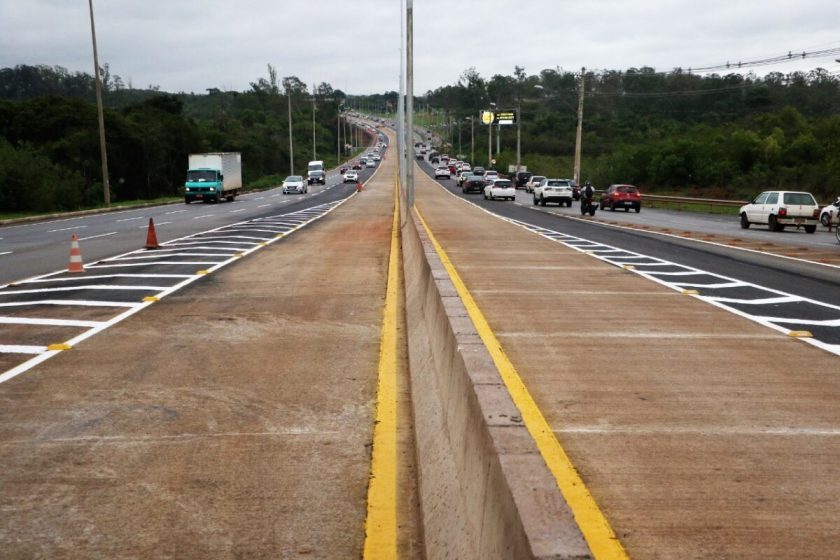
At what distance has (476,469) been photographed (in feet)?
14.1

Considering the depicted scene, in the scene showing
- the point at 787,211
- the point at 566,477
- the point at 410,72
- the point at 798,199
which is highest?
the point at 410,72

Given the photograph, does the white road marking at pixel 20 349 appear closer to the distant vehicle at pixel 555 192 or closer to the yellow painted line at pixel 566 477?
the yellow painted line at pixel 566 477

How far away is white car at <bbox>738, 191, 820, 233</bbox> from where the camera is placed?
3316 centimetres

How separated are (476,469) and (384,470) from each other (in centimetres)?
185

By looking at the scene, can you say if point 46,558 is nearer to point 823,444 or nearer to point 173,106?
point 823,444

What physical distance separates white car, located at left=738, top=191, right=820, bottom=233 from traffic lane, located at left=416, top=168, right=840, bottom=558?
78.1ft

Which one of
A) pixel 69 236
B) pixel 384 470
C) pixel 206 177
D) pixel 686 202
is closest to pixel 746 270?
pixel 384 470

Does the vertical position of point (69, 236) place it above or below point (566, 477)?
below

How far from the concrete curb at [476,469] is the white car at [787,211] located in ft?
94.4

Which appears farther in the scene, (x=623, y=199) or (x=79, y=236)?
(x=623, y=199)

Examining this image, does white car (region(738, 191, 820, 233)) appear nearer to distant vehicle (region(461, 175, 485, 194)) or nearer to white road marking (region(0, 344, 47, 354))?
white road marking (region(0, 344, 47, 354))

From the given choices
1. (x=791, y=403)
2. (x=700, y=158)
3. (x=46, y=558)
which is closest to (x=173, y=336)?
(x=46, y=558)

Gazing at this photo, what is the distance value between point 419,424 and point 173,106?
305 ft

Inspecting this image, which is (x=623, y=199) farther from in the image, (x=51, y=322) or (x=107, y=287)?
(x=51, y=322)
